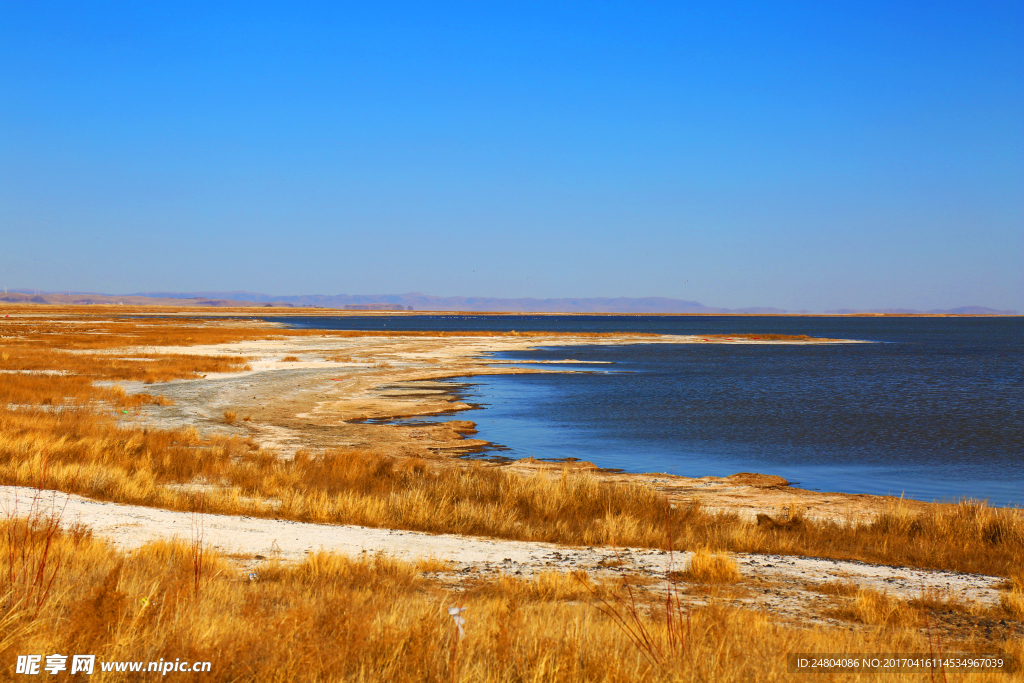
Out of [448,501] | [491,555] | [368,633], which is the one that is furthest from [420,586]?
[448,501]

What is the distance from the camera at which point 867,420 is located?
29.0 metres

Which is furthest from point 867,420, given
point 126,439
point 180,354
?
point 180,354

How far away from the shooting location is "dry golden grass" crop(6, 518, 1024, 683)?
5066mm

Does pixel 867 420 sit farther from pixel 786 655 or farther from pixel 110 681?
pixel 110 681

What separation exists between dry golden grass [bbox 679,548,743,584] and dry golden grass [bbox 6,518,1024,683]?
4.69ft

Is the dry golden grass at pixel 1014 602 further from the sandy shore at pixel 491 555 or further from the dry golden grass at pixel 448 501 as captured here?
the dry golden grass at pixel 448 501

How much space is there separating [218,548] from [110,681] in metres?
4.55

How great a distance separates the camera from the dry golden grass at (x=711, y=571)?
28.3ft

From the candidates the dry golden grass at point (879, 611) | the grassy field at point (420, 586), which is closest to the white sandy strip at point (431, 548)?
the grassy field at point (420, 586)

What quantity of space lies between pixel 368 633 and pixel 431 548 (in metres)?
4.35

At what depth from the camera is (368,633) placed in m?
5.60

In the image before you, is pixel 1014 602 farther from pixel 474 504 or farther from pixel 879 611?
pixel 474 504

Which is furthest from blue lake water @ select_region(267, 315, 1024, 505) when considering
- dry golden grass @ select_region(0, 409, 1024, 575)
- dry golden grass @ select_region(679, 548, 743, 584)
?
dry golden grass @ select_region(679, 548, 743, 584)

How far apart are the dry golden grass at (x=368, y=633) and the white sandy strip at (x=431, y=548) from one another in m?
1.86
